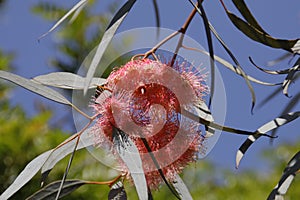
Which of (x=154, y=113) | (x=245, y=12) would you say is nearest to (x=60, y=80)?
(x=154, y=113)

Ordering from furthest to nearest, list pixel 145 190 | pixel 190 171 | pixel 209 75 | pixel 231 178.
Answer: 1. pixel 231 178
2. pixel 190 171
3. pixel 209 75
4. pixel 145 190

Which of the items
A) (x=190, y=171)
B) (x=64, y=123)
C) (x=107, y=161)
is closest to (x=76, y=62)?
(x=64, y=123)

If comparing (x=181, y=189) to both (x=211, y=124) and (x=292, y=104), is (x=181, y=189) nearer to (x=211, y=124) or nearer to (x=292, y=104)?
(x=211, y=124)

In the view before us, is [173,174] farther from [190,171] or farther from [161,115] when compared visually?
[190,171]

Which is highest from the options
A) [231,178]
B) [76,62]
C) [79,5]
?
[79,5]

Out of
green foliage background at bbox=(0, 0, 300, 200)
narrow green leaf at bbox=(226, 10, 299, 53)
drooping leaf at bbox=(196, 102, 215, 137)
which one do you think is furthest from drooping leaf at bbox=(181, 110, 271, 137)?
green foliage background at bbox=(0, 0, 300, 200)

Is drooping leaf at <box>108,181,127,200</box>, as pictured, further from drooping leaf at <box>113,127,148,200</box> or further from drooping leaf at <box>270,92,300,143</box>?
drooping leaf at <box>270,92,300,143</box>

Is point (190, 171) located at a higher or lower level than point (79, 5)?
lower

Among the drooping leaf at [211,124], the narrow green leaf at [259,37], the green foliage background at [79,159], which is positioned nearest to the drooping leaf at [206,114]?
the drooping leaf at [211,124]
